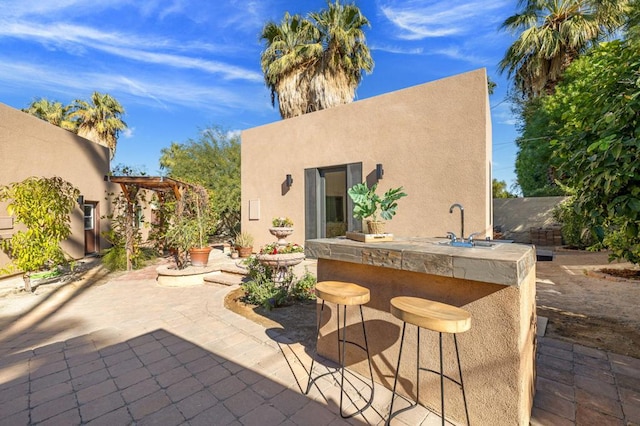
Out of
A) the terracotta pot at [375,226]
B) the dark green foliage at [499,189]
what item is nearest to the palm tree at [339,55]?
the terracotta pot at [375,226]

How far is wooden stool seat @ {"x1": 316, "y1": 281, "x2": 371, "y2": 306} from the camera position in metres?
1.81

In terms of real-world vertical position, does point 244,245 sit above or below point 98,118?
below

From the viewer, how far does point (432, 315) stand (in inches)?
55.9

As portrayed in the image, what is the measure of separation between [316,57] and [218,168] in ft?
19.3

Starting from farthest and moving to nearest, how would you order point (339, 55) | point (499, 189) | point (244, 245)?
1. point (499, 189)
2. point (339, 55)
3. point (244, 245)

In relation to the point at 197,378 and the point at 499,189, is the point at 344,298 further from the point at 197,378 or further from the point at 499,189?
the point at 499,189

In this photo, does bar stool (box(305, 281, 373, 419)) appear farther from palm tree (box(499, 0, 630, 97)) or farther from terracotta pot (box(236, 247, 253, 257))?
palm tree (box(499, 0, 630, 97))

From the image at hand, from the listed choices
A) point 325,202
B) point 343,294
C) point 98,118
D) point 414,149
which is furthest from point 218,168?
point 343,294

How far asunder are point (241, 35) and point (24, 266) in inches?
348

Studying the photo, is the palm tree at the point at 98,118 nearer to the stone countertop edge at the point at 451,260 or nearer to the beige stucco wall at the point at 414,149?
the beige stucco wall at the point at 414,149

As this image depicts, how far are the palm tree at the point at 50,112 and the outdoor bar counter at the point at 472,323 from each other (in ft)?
56.7

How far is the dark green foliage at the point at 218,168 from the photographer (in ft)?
35.7

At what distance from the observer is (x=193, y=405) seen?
193 cm

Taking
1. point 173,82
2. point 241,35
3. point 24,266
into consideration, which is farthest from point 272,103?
point 24,266
